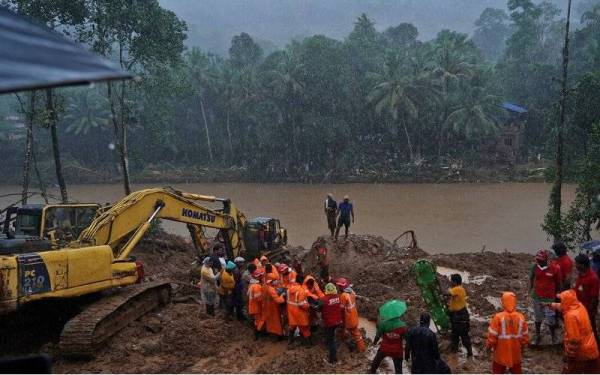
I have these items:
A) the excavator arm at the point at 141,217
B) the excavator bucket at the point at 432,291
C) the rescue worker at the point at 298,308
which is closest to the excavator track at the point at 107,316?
the excavator arm at the point at 141,217

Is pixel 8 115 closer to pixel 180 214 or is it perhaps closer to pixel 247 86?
pixel 247 86

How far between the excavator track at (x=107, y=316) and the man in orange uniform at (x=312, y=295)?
11.3ft

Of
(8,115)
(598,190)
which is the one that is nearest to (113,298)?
(598,190)

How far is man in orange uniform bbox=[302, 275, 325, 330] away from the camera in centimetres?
943

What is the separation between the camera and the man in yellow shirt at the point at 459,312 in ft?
28.7

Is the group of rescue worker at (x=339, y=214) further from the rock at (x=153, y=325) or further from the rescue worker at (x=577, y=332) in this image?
the rescue worker at (x=577, y=332)

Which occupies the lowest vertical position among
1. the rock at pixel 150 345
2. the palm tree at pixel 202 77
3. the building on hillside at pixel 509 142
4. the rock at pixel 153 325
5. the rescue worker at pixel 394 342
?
the rock at pixel 150 345

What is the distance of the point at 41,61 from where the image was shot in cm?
162

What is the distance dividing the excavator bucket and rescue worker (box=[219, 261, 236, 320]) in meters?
3.75

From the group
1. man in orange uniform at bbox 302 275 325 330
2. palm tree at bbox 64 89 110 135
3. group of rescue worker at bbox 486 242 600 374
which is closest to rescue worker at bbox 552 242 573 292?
group of rescue worker at bbox 486 242 600 374

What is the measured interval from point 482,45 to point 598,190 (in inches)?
4084

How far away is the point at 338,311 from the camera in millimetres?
8898

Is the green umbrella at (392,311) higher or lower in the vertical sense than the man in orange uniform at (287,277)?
higher

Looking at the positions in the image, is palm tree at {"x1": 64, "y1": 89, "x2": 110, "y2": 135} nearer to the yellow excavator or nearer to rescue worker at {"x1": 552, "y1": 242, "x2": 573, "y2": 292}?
the yellow excavator
